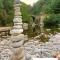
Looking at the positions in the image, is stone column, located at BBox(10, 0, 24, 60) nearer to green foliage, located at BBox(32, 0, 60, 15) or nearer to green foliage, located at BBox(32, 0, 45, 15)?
green foliage, located at BBox(32, 0, 60, 15)

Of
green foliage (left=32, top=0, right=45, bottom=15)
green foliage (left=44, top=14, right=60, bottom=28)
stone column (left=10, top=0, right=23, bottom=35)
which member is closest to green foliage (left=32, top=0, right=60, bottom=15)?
green foliage (left=32, top=0, right=45, bottom=15)

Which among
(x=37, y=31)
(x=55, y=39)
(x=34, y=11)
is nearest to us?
(x=55, y=39)

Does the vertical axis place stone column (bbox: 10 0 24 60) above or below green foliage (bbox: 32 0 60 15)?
above

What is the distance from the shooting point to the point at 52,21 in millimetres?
10477

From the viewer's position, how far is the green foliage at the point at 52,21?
34.4 feet

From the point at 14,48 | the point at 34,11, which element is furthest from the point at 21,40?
the point at 34,11

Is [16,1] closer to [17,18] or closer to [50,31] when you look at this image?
[17,18]

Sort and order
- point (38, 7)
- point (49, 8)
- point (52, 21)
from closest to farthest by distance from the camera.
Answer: point (52, 21) → point (49, 8) → point (38, 7)

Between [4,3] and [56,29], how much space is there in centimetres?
213

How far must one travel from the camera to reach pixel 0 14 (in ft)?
32.7

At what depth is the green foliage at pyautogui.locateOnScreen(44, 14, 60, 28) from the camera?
10.5 metres

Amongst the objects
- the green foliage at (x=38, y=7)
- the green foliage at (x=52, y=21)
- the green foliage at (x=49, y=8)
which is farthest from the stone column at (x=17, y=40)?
the green foliage at (x=38, y=7)

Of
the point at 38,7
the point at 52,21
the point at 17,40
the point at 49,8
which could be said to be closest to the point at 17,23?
the point at 17,40

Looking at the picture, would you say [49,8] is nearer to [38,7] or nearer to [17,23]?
[38,7]
